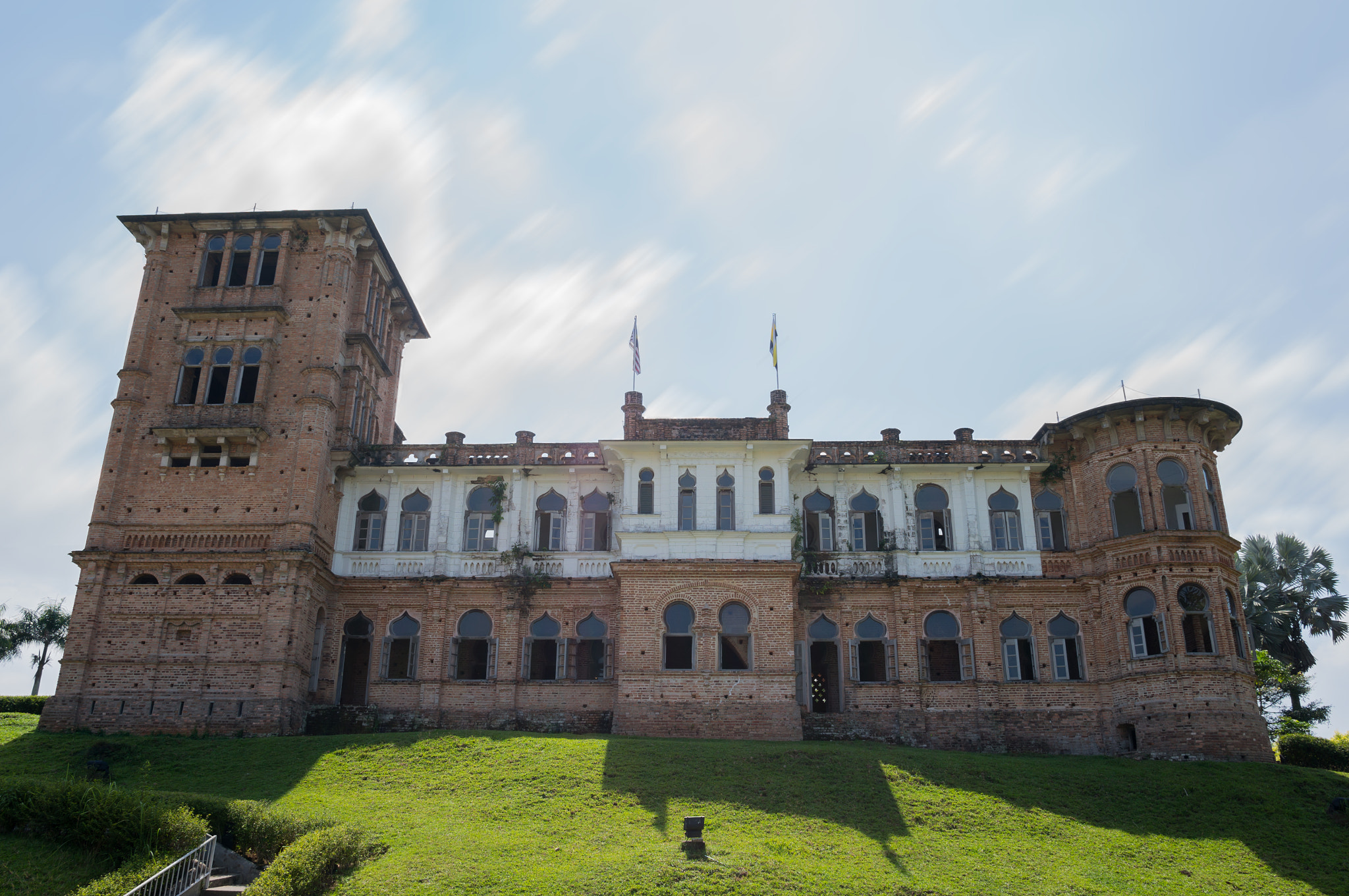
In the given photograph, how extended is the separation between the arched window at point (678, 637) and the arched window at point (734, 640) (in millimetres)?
882

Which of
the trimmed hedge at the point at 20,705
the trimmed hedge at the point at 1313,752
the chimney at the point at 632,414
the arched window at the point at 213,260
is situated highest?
the arched window at the point at 213,260

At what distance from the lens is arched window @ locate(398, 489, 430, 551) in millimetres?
34969

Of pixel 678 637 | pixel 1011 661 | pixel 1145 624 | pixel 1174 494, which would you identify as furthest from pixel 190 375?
pixel 1174 494

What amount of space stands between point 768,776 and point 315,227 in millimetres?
Answer: 24695

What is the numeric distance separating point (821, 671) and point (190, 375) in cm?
2384

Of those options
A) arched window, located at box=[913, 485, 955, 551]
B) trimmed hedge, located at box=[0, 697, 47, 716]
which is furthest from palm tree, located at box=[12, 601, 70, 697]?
arched window, located at box=[913, 485, 955, 551]

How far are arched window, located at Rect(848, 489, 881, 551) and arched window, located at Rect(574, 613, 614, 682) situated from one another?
8776 millimetres

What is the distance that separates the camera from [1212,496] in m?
31.9

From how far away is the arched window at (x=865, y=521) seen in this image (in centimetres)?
3434

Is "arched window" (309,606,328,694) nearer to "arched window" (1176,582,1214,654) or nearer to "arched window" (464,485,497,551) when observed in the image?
"arched window" (464,485,497,551)

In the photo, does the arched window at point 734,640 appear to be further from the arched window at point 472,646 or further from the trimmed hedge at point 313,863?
the trimmed hedge at point 313,863

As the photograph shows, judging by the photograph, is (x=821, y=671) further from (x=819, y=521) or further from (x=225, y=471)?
(x=225, y=471)

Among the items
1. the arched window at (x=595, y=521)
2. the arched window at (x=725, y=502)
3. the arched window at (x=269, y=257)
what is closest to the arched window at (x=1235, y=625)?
the arched window at (x=725, y=502)

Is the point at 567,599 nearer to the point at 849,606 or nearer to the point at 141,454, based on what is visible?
the point at 849,606
